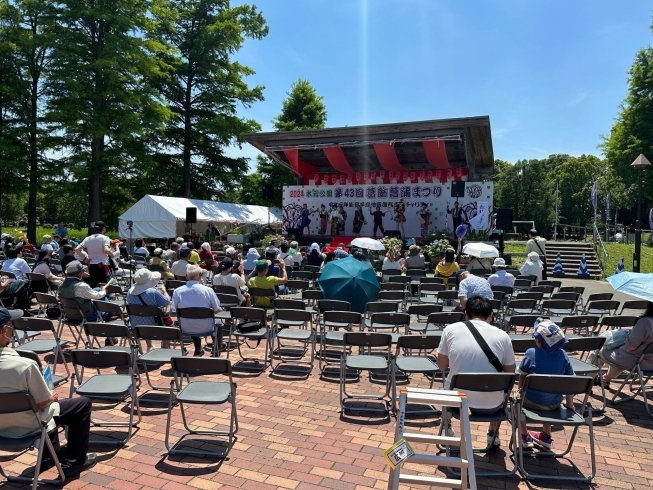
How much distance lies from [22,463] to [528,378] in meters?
3.54

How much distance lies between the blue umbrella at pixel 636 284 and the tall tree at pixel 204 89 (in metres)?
26.3

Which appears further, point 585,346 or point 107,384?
point 585,346

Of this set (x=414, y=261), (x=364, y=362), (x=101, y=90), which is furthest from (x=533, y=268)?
(x=101, y=90)

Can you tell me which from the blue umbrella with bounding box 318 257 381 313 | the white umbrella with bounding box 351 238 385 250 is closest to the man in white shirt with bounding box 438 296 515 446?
the blue umbrella with bounding box 318 257 381 313

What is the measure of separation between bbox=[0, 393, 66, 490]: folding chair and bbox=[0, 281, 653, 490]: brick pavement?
11 cm

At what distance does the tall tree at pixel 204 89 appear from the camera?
1115 inches

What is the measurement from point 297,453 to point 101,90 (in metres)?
24.5

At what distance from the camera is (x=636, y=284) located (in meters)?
4.46

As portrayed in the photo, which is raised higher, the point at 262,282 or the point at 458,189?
the point at 458,189

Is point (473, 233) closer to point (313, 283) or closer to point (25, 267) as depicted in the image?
point (313, 283)

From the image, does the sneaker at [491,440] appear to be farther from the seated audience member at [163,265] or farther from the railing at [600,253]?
the railing at [600,253]

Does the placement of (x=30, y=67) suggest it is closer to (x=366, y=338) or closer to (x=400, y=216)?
(x=400, y=216)

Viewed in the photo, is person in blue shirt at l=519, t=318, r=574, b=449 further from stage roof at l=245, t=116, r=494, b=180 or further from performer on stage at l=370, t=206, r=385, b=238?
performer on stage at l=370, t=206, r=385, b=238

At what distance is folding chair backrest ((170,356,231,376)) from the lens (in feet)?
10.8
